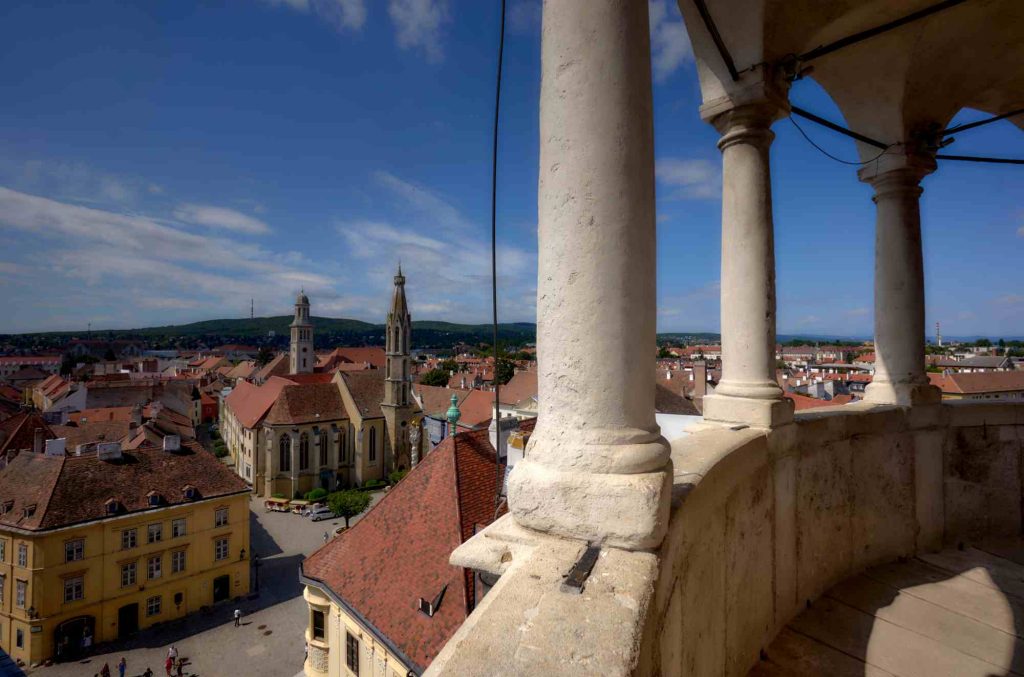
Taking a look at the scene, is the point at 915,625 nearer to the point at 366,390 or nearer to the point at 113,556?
the point at 113,556

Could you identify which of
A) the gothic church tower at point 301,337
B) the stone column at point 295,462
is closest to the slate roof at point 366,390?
the stone column at point 295,462

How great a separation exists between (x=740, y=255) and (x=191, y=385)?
101960 millimetres

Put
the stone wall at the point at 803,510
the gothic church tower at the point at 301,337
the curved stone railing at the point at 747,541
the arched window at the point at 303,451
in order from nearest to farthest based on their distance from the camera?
the curved stone railing at the point at 747,541 < the stone wall at the point at 803,510 < the arched window at the point at 303,451 < the gothic church tower at the point at 301,337

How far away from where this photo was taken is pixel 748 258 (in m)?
4.12

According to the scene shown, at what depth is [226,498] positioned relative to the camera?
2598cm

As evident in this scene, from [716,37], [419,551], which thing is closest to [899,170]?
[716,37]

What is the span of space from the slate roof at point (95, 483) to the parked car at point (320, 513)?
43.8 ft

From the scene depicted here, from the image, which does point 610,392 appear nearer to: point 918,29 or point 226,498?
point 918,29

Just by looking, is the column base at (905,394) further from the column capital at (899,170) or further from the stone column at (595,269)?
the stone column at (595,269)

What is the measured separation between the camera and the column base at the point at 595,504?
82.2 inches

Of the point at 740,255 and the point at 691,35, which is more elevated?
the point at 691,35

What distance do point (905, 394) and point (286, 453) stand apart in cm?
4952

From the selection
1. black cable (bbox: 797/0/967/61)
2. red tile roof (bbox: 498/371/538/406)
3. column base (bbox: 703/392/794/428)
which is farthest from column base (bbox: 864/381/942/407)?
red tile roof (bbox: 498/371/538/406)

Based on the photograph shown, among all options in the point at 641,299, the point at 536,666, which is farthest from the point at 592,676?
the point at 641,299
